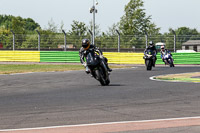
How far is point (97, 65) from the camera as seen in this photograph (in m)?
13.6

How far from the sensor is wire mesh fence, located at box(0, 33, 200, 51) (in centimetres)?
3217

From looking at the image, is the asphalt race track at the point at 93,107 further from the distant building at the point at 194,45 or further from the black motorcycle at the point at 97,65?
the distant building at the point at 194,45

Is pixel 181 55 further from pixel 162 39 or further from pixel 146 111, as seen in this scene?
pixel 146 111

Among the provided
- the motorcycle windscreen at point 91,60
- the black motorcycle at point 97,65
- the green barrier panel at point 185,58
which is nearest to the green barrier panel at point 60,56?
the green barrier panel at point 185,58

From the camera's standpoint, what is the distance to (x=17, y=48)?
35.0 m

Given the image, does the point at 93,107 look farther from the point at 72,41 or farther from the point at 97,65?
the point at 72,41

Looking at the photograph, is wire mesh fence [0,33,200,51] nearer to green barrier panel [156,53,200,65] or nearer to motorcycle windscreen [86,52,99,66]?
green barrier panel [156,53,200,65]

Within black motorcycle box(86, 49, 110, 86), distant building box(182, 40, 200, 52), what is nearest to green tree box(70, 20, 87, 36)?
distant building box(182, 40, 200, 52)

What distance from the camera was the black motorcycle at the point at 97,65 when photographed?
1352 centimetres

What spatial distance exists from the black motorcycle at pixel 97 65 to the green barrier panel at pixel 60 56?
19.7 metres

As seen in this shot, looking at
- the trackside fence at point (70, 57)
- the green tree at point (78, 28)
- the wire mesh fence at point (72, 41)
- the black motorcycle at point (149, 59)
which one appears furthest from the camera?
the green tree at point (78, 28)

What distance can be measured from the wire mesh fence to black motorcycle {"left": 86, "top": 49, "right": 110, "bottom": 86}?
704 inches

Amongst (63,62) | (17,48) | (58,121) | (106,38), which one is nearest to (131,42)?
(106,38)

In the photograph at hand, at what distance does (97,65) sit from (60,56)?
20758 millimetres
